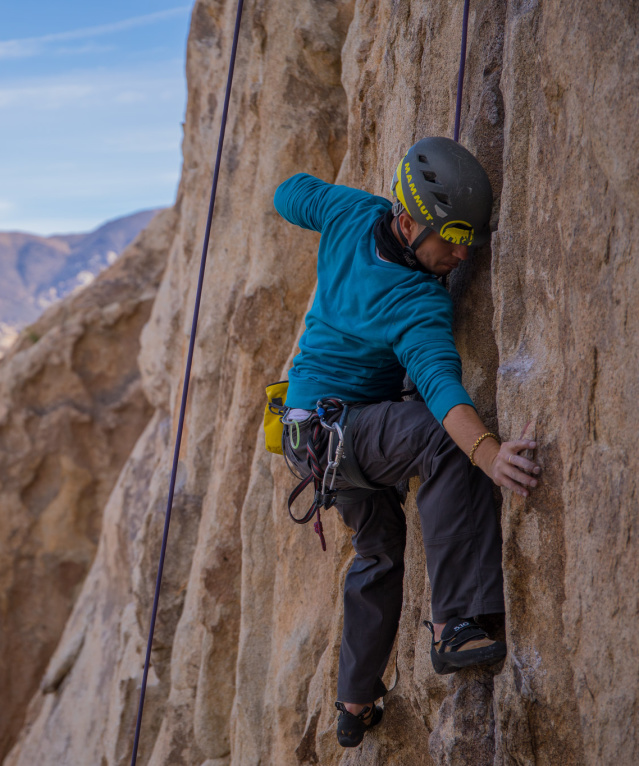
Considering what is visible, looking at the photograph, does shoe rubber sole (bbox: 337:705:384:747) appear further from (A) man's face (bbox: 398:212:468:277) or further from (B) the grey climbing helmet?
(B) the grey climbing helmet

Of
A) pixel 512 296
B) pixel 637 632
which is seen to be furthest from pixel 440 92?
pixel 637 632

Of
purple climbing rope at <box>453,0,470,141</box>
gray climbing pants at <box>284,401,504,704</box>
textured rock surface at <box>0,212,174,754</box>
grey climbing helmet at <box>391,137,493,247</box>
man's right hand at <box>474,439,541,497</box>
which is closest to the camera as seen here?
man's right hand at <box>474,439,541,497</box>

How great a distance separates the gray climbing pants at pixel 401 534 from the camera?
9.36ft

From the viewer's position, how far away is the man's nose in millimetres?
3148

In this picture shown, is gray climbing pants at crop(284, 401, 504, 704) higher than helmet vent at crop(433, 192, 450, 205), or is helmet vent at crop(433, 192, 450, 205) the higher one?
helmet vent at crop(433, 192, 450, 205)

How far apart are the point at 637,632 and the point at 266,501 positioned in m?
3.61

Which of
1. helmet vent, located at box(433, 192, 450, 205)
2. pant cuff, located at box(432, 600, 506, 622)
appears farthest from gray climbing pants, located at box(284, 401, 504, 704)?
helmet vent, located at box(433, 192, 450, 205)

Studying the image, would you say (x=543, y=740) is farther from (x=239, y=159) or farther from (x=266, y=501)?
(x=239, y=159)

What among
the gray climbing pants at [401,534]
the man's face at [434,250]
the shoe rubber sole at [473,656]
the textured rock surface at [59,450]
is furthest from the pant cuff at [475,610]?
the textured rock surface at [59,450]

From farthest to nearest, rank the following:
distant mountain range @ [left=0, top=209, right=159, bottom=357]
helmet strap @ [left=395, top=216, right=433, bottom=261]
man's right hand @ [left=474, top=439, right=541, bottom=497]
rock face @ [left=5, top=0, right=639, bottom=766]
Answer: distant mountain range @ [left=0, top=209, right=159, bottom=357]
helmet strap @ [left=395, top=216, right=433, bottom=261]
man's right hand @ [left=474, top=439, right=541, bottom=497]
rock face @ [left=5, top=0, right=639, bottom=766]

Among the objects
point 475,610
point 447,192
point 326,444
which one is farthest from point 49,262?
point 475,610

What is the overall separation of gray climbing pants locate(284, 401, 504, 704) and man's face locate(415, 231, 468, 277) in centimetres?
60

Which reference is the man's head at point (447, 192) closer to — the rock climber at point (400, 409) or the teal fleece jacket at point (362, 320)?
the rock climber at point (400, 409)

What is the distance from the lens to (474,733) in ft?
9.15
